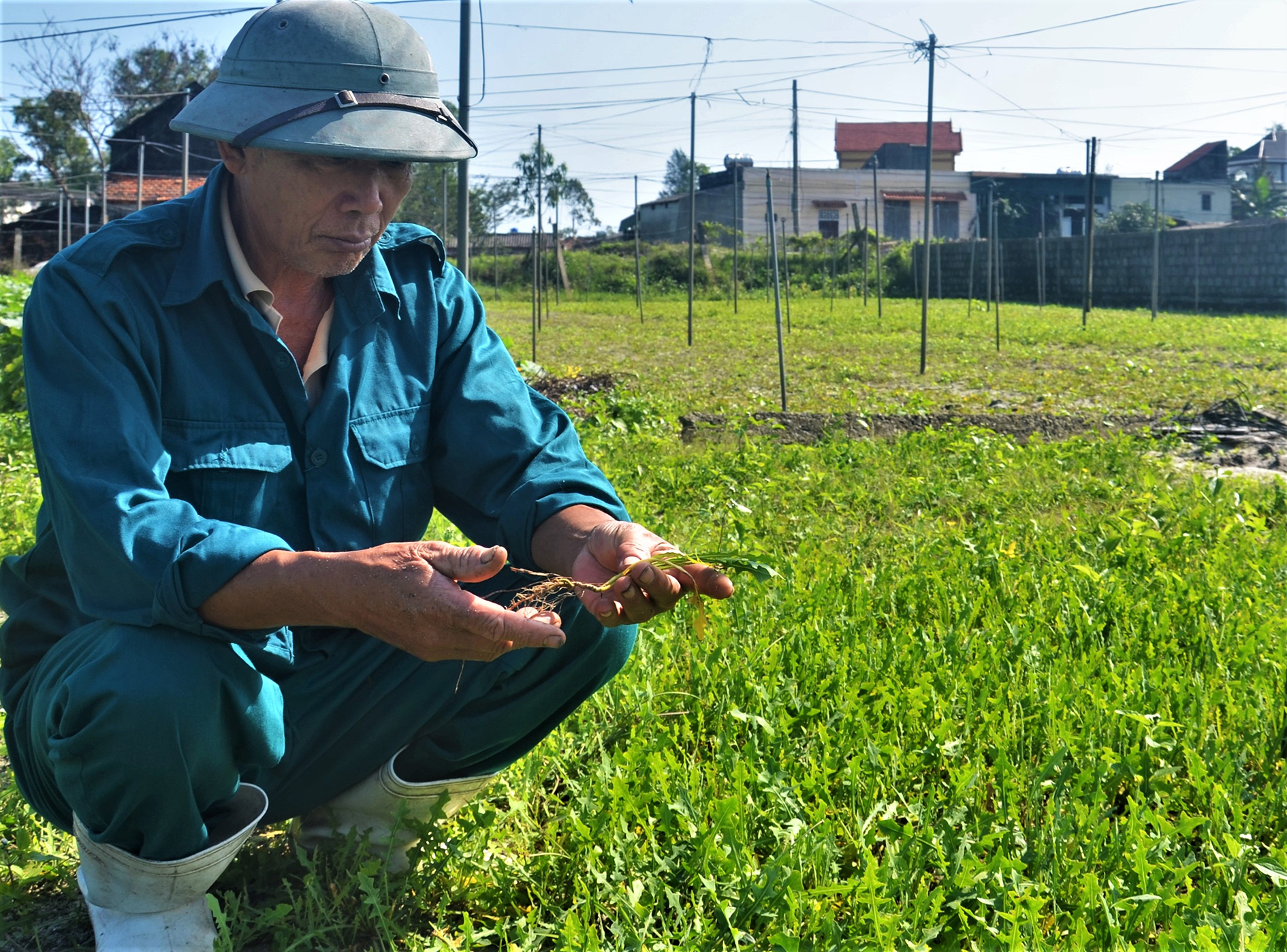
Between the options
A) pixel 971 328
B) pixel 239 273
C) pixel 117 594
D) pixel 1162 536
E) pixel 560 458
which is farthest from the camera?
pixel 971 328

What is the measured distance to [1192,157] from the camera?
49.7 meters

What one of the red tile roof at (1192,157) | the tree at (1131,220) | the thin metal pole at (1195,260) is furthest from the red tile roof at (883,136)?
the thin metal pole at (1195,260)

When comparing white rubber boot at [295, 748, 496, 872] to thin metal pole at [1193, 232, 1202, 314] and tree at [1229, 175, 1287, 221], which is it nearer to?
thin metal pole at [1193, 232, 1202, 314]

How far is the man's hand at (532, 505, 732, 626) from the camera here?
5.42 ft

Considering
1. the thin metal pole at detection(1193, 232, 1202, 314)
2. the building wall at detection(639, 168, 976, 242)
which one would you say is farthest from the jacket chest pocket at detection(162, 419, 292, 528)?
the building wall at detection(639, 168, 976, 242)

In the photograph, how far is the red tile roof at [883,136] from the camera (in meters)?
54.3

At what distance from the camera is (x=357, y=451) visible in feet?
6.19

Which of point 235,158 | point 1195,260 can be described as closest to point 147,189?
point 1195,260

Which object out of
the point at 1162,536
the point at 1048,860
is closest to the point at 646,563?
the point at 1048,860

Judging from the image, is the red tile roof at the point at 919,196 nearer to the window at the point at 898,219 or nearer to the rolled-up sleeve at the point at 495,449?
the window at the point at 898,219

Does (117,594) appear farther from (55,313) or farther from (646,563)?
(646,563)

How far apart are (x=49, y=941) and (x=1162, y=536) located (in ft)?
11.2

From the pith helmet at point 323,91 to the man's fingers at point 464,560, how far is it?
585 mm

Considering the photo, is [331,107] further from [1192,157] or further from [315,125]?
[1192,157]
